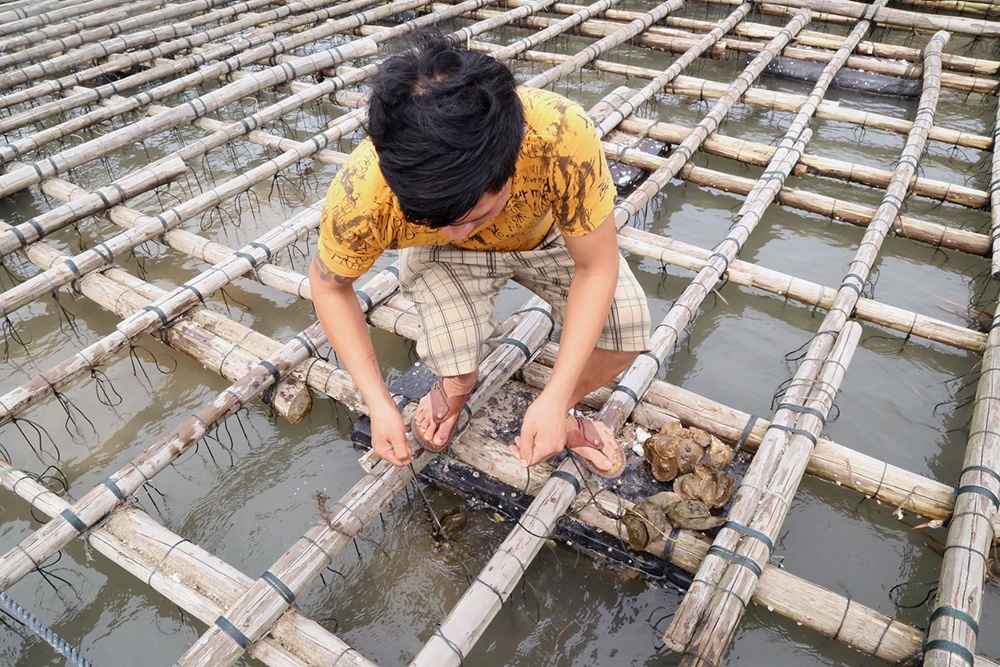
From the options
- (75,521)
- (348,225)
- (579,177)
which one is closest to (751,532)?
(579,177)

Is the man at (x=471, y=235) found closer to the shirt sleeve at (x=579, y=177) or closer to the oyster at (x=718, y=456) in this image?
the shirt sleeve at (x=579, y=177)

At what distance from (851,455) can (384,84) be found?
7.91ft

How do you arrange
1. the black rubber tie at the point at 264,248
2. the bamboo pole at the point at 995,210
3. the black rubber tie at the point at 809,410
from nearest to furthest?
the black rubber tie at the point at 809,410 → the bamboo pole at the point at 995,210 → the black rubber tie at the point at 264,248

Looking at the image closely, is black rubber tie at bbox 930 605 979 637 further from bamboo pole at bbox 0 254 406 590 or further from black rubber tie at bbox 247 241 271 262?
black rubber tie at bbox 247 241 271 262

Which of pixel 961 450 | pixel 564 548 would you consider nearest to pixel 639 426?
pixel 564 548

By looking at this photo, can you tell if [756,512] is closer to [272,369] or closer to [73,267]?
[272,369]

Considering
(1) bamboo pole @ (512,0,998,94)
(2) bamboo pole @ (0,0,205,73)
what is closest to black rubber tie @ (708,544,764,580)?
(1) bamboo pole @ (512,0,998,94)

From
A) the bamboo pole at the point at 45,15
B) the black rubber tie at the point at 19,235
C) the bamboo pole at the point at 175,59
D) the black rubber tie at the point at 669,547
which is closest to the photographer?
the black rubber tie at the point at 669,547

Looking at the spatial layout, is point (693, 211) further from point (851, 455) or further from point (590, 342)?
point (590, 342)

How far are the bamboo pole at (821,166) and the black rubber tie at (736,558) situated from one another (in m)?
3.24

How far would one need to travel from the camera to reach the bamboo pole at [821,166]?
4172 millimetres

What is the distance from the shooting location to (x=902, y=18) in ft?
20.7

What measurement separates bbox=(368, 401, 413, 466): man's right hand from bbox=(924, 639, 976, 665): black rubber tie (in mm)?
1759

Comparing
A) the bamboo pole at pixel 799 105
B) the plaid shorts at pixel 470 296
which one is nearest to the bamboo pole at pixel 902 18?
the bamboo pole at pixel 799 105
